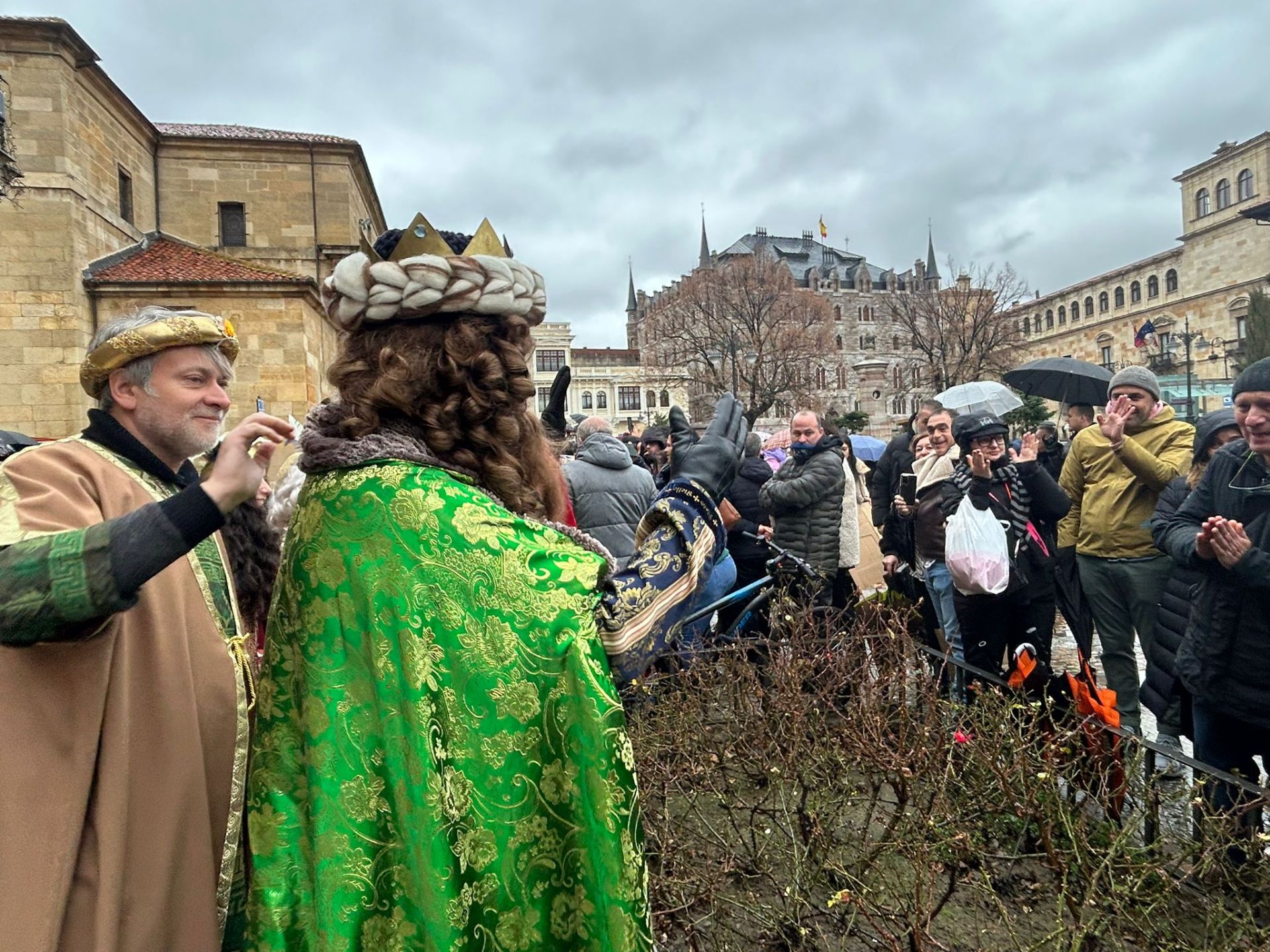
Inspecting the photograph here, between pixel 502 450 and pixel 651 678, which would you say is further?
pixel 651 678

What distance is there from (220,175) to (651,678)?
90.2 feet

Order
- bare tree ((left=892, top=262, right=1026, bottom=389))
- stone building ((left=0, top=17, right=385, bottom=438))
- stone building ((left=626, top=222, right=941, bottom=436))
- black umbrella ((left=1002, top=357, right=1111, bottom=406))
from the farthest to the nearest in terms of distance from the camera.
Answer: stone building ((left=626, top=222, right=941, bottom=436))
bare tree ((left=892, top=262, right=1026, bottom=389))
stone building ((left=0, top=17, right=385, bottom=438))
black umbrella ((left=1002, top=357, right=1111, bottom=406))

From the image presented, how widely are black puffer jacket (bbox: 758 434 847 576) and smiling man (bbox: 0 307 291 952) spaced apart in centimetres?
462

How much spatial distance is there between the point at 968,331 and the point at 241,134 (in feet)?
107

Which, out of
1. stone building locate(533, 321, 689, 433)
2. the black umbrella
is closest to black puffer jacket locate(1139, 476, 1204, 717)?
the black umbrella

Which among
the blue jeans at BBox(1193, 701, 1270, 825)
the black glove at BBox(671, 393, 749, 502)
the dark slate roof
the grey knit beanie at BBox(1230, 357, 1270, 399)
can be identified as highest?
the dark slate roof

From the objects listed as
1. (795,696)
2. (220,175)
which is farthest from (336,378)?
(220,175)

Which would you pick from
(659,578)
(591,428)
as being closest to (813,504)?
(591,428)

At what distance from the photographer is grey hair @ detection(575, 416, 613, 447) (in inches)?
247

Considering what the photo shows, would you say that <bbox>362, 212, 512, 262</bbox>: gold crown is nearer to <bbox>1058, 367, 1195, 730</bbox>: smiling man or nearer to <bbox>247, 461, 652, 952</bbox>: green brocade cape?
<bbox>247, 461, 652, 952</bbox>: green brocade cape

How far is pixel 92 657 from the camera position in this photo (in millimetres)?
1520

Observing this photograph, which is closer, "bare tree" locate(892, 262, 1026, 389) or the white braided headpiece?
the white braided headpiece

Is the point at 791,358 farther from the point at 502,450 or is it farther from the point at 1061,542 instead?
the point at 502,450

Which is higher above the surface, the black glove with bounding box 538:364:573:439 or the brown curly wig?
the black glove with bounding box 538:364:573:439
